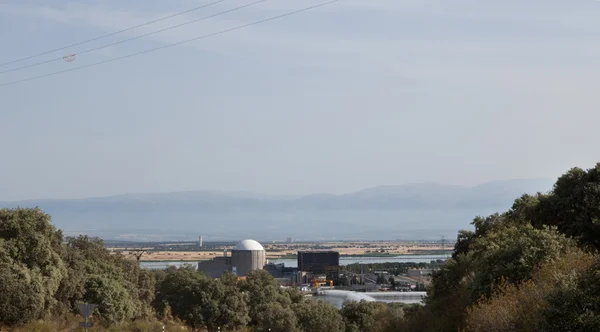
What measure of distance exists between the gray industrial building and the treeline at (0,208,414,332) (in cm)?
9088

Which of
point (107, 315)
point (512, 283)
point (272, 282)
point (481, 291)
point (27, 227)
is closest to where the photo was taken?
point (512, 283)

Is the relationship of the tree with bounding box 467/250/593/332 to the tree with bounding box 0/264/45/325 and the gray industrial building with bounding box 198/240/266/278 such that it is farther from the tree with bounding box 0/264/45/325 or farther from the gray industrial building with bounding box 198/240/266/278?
the gray industrial building with bounding box 198/240/266/278

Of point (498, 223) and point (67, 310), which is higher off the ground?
point (498, 223)

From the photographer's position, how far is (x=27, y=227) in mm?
38562

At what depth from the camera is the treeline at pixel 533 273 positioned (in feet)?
61.3

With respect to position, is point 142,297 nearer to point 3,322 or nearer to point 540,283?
point 3,322

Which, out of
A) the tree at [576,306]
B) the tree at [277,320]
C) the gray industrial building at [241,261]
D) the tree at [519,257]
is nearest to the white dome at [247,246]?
the gray industrial building at [241,261]

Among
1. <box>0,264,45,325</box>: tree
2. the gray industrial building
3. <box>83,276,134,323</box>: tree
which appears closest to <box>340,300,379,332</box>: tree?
<box>83,276,134,323</box>: tree

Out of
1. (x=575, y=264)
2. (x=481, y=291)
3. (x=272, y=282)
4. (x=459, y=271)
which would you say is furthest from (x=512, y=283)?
(x=272, y=282)

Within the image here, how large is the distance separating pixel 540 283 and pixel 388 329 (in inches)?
1042

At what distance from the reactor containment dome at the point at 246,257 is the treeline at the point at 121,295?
94.8m

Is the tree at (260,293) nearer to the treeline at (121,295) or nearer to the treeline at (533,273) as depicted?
the treeline at (121,295)

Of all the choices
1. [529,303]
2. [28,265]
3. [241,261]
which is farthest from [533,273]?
[241,261]

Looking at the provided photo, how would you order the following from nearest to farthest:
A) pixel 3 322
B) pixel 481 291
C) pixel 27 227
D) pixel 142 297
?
pixel 481 291
pixel 3 322
pixel 27 227
pixel 142 297
